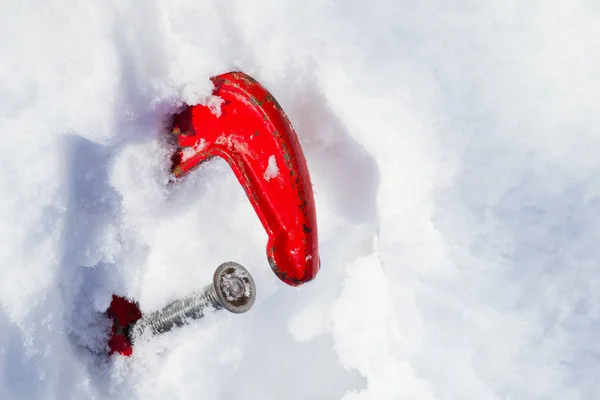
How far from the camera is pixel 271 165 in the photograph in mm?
846

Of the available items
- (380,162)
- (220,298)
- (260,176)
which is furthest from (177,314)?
(380,162)

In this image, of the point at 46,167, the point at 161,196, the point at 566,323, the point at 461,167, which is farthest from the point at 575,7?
the point at 46,167

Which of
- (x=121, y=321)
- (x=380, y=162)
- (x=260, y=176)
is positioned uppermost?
(x=380, y=162)

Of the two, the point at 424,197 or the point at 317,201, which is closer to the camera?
the point at 424,197

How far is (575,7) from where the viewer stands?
833 mm

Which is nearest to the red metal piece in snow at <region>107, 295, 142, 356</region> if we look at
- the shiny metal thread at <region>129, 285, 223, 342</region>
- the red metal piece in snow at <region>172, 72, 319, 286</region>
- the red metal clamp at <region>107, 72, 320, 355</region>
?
the shiny metal thread at <region>129, 285, 223, 342</region>

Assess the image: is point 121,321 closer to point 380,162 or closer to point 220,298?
point 220,298

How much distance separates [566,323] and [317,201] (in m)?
0.45

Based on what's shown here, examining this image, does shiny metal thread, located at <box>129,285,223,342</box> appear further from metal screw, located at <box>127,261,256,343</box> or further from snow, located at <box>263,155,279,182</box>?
snow, located at <box>263,155,279,182</box>

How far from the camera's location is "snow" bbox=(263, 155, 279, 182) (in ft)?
2.76

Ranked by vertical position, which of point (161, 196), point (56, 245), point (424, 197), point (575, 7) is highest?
point (575, 7)

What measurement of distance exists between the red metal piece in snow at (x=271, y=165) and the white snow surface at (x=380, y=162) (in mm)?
65

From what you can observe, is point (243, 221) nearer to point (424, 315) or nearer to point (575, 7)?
point (424, 315)

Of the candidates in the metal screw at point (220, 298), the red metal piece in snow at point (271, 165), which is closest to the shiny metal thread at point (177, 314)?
the metal screw at point (220, 298)
